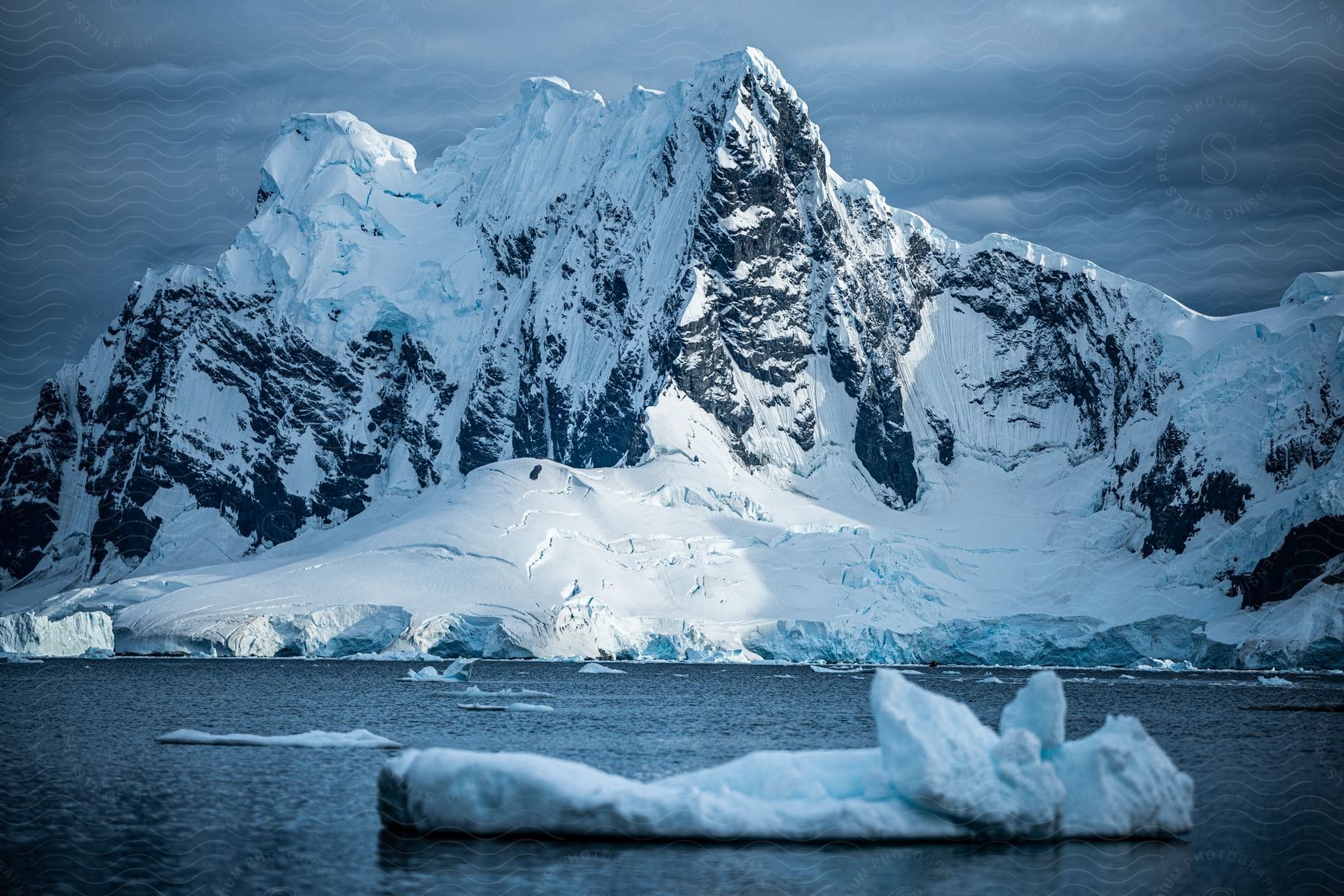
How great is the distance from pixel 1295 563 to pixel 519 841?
122m

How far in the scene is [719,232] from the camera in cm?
19725

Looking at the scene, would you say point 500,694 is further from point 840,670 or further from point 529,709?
point 840,670

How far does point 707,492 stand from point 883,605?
32518 millimetres

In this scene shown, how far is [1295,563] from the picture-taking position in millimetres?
134750

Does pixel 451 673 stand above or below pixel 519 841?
above

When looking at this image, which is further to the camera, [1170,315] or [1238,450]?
[1170,315]

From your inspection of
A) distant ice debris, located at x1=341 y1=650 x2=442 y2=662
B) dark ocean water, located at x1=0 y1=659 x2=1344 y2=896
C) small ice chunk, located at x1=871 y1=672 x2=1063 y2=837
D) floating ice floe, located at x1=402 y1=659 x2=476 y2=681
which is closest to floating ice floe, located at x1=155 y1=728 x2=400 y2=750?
dark ocean water, located at x1=0 y1=659 x2=1344 y2=896

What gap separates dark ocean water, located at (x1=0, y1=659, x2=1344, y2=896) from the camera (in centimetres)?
2642

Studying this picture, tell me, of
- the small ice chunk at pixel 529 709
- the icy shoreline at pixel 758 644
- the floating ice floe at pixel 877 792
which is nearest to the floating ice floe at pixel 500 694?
the small ice chunk at pixel 529 709

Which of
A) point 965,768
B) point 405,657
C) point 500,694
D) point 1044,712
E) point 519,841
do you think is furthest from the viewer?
point 405,657

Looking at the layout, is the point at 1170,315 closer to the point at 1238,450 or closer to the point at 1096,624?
the point at 1238,450

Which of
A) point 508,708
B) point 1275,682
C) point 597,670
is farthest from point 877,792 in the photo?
point 1275,682

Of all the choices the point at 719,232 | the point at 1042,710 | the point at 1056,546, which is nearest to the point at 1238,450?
the point at 1056,546

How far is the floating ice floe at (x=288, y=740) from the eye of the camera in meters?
44.5
